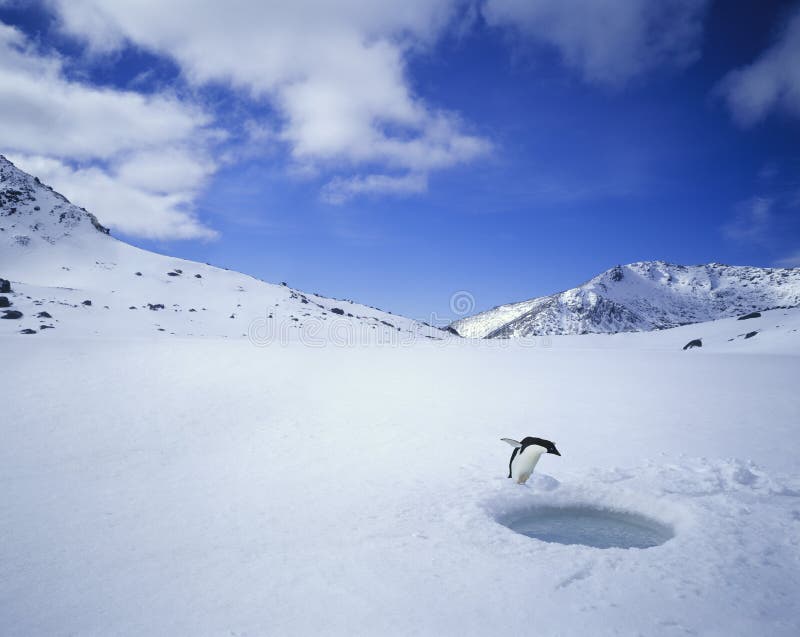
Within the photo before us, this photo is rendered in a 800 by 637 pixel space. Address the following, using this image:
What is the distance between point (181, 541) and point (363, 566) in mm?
3243

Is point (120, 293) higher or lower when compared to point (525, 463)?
higher

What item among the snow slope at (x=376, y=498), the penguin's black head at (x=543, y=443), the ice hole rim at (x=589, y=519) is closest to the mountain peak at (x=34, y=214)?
the snow slope at (x=376, y=498)

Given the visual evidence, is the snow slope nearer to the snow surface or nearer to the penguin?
the snow surface

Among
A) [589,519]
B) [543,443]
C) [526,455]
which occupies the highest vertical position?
[543,443]

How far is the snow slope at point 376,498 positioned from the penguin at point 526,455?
0.83 feet

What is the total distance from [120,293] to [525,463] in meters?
52.4

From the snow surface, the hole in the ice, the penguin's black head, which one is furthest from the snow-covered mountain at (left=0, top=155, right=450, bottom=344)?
the hole in the ice

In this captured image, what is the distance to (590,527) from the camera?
8273 mm

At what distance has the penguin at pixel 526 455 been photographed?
8961 mm

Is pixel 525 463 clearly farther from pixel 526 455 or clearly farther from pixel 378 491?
pixel 378 491

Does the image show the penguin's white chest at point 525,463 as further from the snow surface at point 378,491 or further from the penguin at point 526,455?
the snow surface at point 378,491

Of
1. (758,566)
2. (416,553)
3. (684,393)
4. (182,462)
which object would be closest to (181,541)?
(416,553)

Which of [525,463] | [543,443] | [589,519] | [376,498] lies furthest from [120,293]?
[589,519]

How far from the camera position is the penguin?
896 cm
